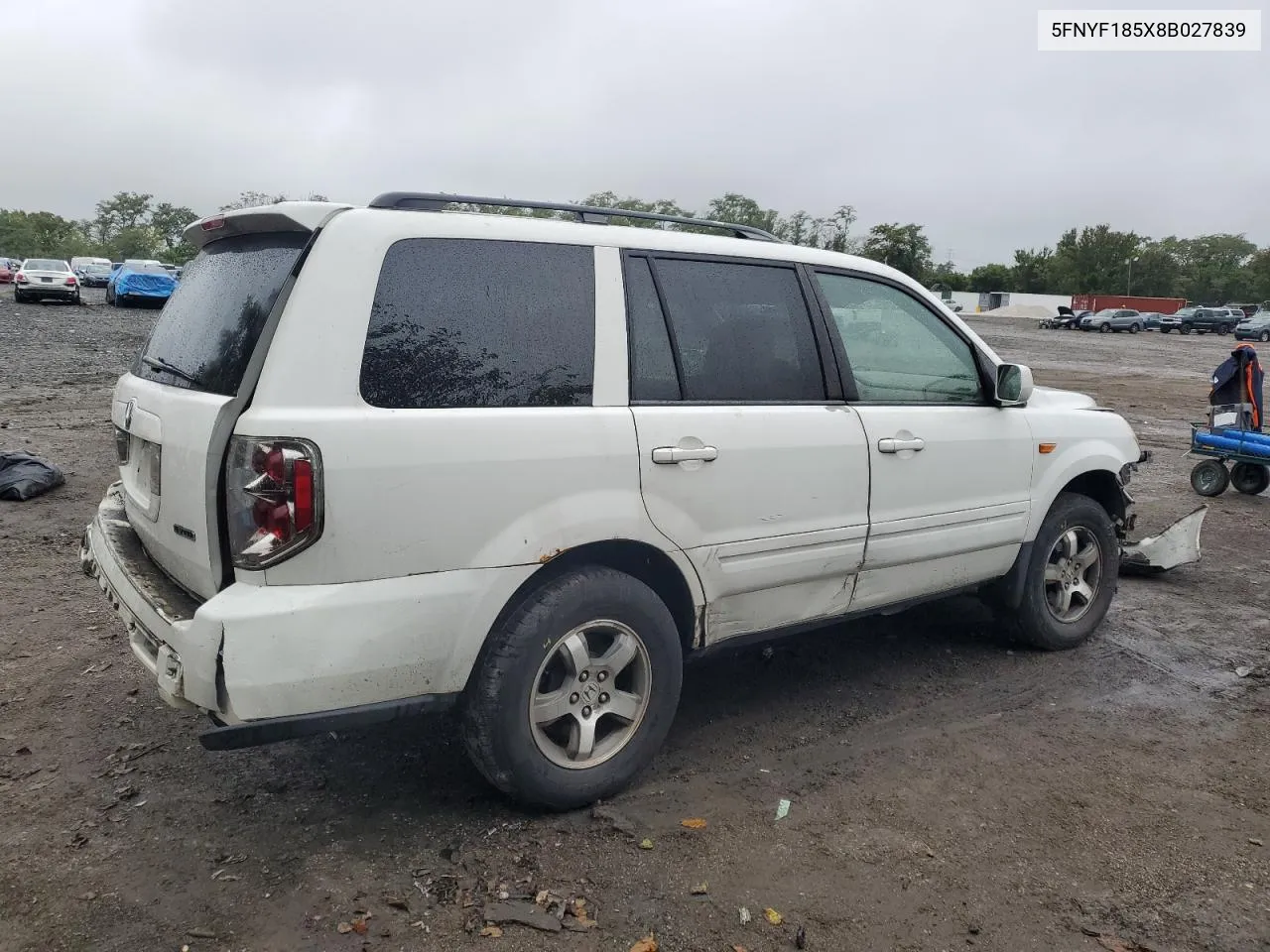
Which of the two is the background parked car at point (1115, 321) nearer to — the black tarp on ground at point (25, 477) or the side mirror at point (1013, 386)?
the side mirror at point (1013, 386)

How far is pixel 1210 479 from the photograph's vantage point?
9.52m

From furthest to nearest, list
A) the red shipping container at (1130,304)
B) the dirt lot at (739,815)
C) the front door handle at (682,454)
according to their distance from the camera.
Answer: the red shipping container at (1130,304)
the front door handle at (682,454)
the dirt lot at (739,815)

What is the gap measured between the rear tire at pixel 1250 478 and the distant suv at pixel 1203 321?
49110 millimetres

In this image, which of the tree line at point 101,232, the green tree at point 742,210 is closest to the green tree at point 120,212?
the tree line at point 101,232

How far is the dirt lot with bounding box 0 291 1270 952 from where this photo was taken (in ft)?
8.87

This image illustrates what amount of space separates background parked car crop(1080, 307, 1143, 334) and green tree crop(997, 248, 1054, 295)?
35.9 meters

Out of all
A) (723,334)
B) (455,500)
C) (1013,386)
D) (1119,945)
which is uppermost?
(723,334)

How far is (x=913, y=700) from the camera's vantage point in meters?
4.30

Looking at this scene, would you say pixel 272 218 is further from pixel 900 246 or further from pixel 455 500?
pixel 900 246

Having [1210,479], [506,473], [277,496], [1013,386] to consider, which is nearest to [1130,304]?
[1210,479]

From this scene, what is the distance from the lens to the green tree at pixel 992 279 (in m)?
91.5

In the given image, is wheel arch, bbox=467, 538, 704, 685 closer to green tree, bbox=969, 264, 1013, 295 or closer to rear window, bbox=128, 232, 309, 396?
rear window, bbox=128, 232, 309, 396

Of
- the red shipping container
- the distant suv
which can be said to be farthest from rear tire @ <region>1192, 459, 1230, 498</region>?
the red shipping container

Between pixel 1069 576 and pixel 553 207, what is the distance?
3.25 m
